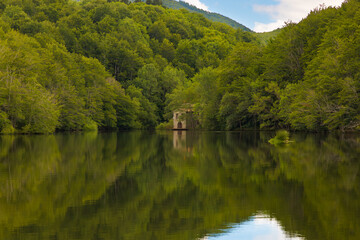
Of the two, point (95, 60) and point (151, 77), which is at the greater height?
point (95, 60)

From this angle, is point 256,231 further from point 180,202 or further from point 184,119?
point 184,119

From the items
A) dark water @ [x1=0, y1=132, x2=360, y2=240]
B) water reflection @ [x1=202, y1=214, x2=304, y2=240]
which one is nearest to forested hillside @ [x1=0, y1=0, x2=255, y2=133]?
dark water @ [x1=0, y1=132, x2=360, y2=240]

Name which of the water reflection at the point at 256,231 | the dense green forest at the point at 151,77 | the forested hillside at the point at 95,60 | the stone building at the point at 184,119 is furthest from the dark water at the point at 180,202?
the stone building at the point at 184,119

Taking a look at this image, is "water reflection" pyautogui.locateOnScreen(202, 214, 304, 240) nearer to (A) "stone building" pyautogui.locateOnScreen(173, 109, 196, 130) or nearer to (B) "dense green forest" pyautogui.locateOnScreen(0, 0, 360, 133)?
(B) "dense green forest" pyautogui.locateOnScreen(0, 0, 360, 133)

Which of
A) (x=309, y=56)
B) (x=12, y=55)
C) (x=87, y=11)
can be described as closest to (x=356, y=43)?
(x=309, y=56)

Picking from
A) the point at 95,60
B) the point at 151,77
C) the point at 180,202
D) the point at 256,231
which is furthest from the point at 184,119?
the point at 256,231

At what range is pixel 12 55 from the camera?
50188 mm

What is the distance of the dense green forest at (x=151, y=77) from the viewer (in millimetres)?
44312

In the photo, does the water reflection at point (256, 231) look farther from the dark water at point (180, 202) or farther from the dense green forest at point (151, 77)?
the dense green forest at point (151, 77)

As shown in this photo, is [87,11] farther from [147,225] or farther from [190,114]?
[147,225]

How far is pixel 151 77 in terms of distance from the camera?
10994 cm

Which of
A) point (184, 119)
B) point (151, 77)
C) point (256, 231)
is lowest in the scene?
point (256, 231)

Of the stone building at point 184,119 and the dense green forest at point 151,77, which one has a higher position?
the dense green forest at point 151,77

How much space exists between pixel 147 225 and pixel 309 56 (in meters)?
54.4
